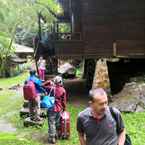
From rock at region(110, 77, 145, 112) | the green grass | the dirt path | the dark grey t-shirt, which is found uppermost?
the dark grey t-shirt

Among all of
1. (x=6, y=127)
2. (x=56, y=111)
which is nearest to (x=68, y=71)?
(x=6, y=127)


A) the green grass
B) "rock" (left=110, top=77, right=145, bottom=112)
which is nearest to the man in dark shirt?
the green grass

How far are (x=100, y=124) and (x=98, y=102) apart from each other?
11.1 inches

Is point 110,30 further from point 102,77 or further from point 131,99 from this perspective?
point 131,99

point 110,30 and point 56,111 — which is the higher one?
point 110,30

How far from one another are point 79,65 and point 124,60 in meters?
17.6

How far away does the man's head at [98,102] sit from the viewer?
16.2ft

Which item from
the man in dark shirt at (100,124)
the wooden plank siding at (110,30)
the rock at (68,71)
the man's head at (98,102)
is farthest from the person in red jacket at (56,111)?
the rock at (68,71)

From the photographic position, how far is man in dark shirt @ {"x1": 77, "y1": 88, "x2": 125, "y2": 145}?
4.96 metres

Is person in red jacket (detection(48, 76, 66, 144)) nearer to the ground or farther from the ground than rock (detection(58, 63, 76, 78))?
farther from the ground

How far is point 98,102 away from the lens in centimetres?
492

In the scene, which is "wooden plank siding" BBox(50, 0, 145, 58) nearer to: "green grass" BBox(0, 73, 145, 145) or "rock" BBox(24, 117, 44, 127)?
"green grass" BBox(0, 73, 145, 145)

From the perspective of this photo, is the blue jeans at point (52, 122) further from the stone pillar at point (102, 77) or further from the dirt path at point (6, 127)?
the stone pillar at point (102, 77)

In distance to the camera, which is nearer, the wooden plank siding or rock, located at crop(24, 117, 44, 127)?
rock, located at crop(24, 117, 44, 127)
